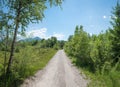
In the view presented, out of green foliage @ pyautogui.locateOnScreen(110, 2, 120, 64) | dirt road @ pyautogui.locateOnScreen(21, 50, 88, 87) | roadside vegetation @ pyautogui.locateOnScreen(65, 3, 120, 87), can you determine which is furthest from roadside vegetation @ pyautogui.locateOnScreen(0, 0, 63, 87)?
green foliage @ pyautogui.locateOnScreen(110, 2, 120, 64)

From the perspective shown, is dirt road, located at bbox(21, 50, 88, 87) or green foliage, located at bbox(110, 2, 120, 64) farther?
green foliage, located at bbox(110, 2, 120, 64)

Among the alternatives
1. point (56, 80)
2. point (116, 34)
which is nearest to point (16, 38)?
point (56, 80)

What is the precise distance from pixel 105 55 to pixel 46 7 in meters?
7.34

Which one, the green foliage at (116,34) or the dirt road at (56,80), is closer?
the dirt road at (56,80)

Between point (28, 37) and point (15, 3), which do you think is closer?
point (15, 3)

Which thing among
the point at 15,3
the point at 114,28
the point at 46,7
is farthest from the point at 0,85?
the point at 114,28

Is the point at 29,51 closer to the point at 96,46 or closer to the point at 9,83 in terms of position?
the point at 9,83

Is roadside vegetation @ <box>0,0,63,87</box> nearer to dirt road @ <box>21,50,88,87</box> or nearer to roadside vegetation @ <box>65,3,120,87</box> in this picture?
dirt road @ <box>21,50,88,87</box>

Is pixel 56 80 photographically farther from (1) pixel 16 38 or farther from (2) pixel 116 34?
(2) pixel 116 34

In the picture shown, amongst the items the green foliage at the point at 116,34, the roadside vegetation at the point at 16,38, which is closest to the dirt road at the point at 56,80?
the roadside vegetation at the point at 16,38

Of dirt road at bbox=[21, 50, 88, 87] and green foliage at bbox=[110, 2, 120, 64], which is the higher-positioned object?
green foliage at bbox=[110, 2, 120, 64]

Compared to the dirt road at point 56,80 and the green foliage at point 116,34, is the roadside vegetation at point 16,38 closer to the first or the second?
the dirt road at point 56,80

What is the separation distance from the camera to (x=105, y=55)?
52.1ft

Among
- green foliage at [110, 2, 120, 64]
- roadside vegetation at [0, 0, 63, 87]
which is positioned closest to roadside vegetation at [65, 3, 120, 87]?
green foliage at [110, 2, 120, 64]
